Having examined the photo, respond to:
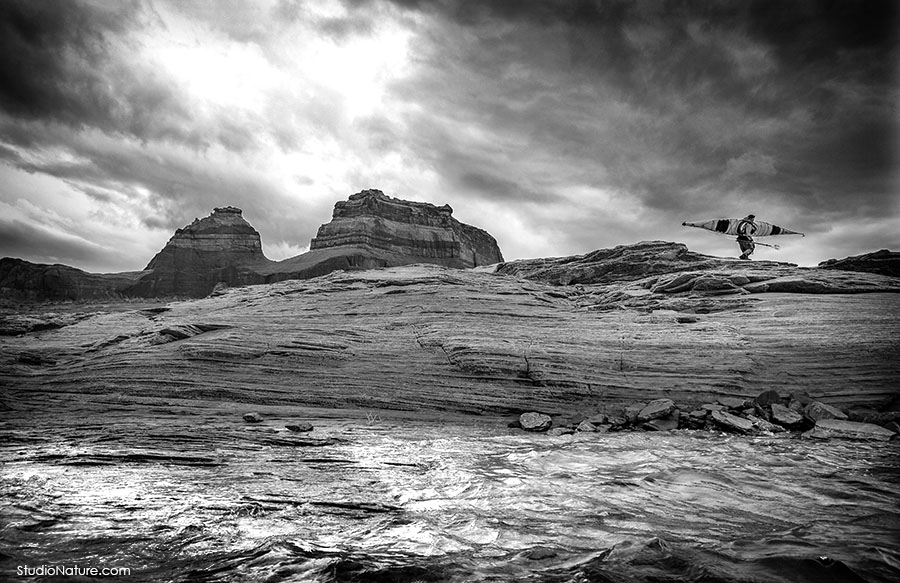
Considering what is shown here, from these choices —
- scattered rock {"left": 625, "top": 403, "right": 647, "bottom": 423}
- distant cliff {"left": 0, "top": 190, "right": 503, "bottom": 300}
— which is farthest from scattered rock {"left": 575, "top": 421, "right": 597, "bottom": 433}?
distant cliff {"left": 0, "top": 190, "right": 503, "bottom": 300}

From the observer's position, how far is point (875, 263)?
28781mm

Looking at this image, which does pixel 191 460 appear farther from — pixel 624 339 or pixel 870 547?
pixel 624 339

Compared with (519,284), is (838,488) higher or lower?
lower

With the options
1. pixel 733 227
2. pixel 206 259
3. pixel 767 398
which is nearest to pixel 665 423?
pixel 767 398

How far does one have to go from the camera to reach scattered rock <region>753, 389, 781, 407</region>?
15.1 metres

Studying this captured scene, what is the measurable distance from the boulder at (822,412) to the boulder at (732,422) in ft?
7.18

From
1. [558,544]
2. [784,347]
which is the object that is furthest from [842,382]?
[558,544]

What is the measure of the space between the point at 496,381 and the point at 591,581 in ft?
43.2

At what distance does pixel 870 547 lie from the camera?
5430 millimetres

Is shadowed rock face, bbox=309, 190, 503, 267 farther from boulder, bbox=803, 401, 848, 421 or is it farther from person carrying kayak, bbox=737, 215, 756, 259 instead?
boulder, bbox=803, 401, 848, 421

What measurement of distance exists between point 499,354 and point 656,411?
645cm

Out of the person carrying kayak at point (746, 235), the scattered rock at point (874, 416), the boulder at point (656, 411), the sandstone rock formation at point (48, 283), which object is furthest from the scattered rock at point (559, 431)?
the sandstone rock formation at point (48, 283)

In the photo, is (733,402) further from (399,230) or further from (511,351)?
(399,230)

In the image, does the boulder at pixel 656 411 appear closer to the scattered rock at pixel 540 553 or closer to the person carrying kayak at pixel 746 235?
the scattered rock at pixel 540 553
